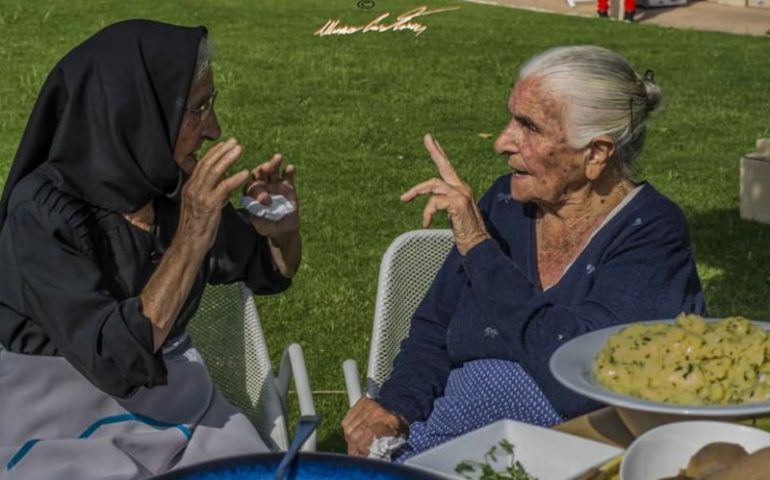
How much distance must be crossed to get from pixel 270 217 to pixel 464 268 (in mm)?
490

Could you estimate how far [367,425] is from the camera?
327 centimetres

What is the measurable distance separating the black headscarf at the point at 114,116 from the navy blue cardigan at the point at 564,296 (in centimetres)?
74

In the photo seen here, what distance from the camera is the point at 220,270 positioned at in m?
3.62

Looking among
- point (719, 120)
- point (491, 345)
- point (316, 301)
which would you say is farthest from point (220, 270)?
point (719, 120)

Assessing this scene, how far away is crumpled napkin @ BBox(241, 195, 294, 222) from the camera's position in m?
3.35

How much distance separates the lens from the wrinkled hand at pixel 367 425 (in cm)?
323

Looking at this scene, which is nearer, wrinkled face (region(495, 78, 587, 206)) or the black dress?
the black dress

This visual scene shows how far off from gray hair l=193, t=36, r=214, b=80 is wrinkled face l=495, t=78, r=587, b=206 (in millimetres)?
702

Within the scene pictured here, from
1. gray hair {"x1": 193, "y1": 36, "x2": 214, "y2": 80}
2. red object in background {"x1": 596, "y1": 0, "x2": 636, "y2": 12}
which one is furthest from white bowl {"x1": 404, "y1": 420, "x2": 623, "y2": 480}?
red object in background {"x1": 596, "y1": 0, "x2": 636, "y2": 12}

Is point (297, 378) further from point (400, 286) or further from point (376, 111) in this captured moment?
point (376, 111)

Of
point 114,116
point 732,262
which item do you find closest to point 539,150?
point 114,116

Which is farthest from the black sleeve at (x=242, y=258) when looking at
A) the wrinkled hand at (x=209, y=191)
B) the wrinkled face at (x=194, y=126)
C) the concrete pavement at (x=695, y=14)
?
the concrete pavement at (x=695, y=14)

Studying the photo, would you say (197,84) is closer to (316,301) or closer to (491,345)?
(491,345)

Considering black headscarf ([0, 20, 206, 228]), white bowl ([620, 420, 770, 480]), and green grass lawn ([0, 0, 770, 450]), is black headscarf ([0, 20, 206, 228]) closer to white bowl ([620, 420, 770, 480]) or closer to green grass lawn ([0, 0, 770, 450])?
green grass lawn ([0, 0, 770, 450])
